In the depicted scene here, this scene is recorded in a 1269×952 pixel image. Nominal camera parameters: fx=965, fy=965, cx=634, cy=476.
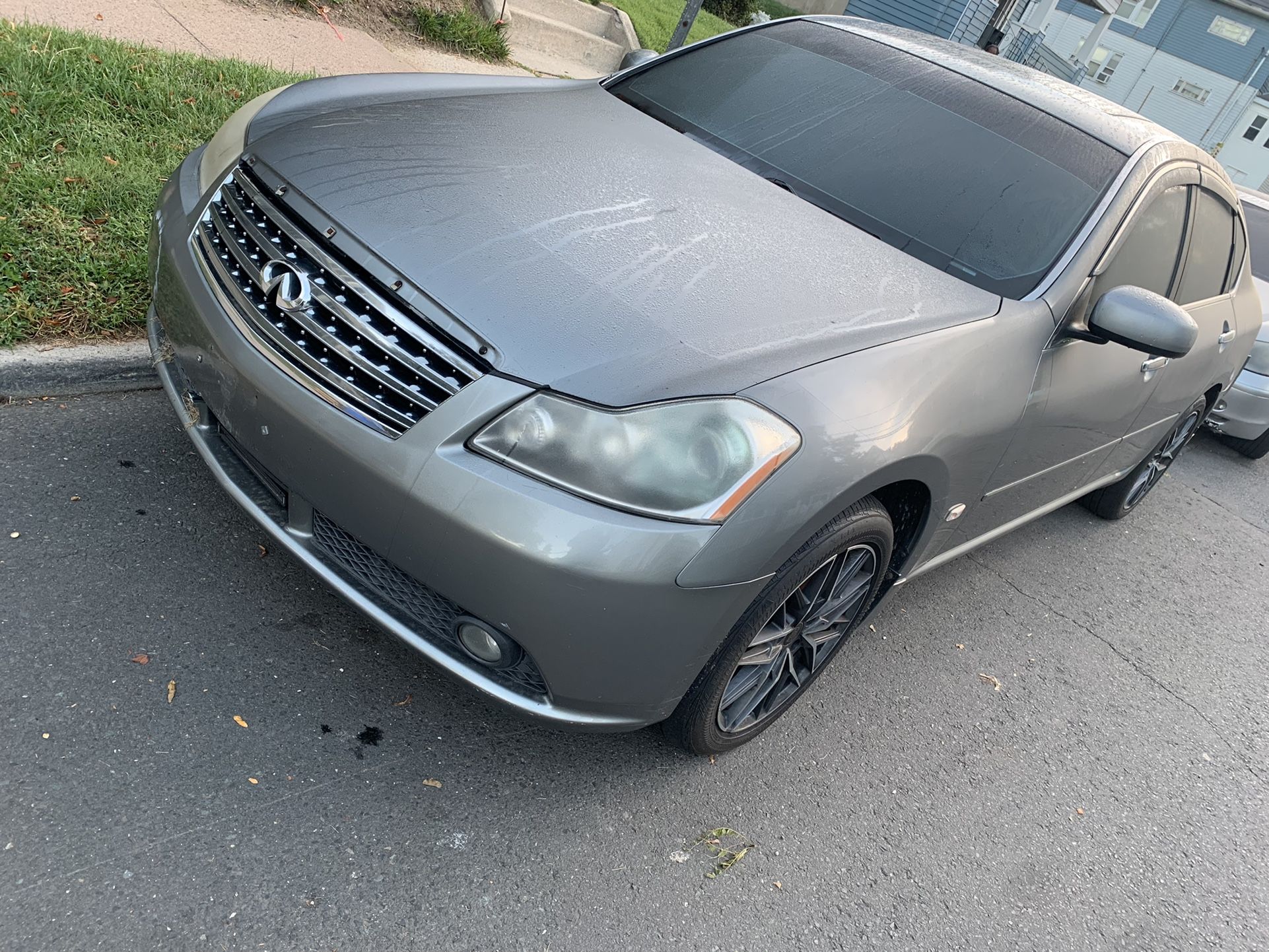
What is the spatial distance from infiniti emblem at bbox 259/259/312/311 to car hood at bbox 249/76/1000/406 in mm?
166

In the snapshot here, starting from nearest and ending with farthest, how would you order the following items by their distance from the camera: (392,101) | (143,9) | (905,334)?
(905,334), (392,101), (143,9)

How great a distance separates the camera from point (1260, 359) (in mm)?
6027

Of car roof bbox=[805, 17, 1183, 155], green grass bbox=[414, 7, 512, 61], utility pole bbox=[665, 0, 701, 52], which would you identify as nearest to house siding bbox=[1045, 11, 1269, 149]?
green grass bbox=[414, 7, 512, 61]

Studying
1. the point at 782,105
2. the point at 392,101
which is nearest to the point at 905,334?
the point at 782,105

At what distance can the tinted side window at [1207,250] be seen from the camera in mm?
3662

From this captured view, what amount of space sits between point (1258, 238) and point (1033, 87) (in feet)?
15.4

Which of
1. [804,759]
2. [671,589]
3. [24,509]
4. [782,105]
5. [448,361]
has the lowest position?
[24,509]

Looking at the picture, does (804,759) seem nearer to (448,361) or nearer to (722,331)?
(722,331)

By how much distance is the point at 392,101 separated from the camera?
9.82ft

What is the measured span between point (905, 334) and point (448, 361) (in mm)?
1137

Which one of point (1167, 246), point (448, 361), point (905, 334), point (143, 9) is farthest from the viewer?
point (143, 9)

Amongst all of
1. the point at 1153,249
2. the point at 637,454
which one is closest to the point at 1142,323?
the point at 1153,249

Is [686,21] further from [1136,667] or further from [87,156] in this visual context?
[1136,667]

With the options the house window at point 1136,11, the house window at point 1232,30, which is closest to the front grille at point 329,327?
the house window at point 1136,11
